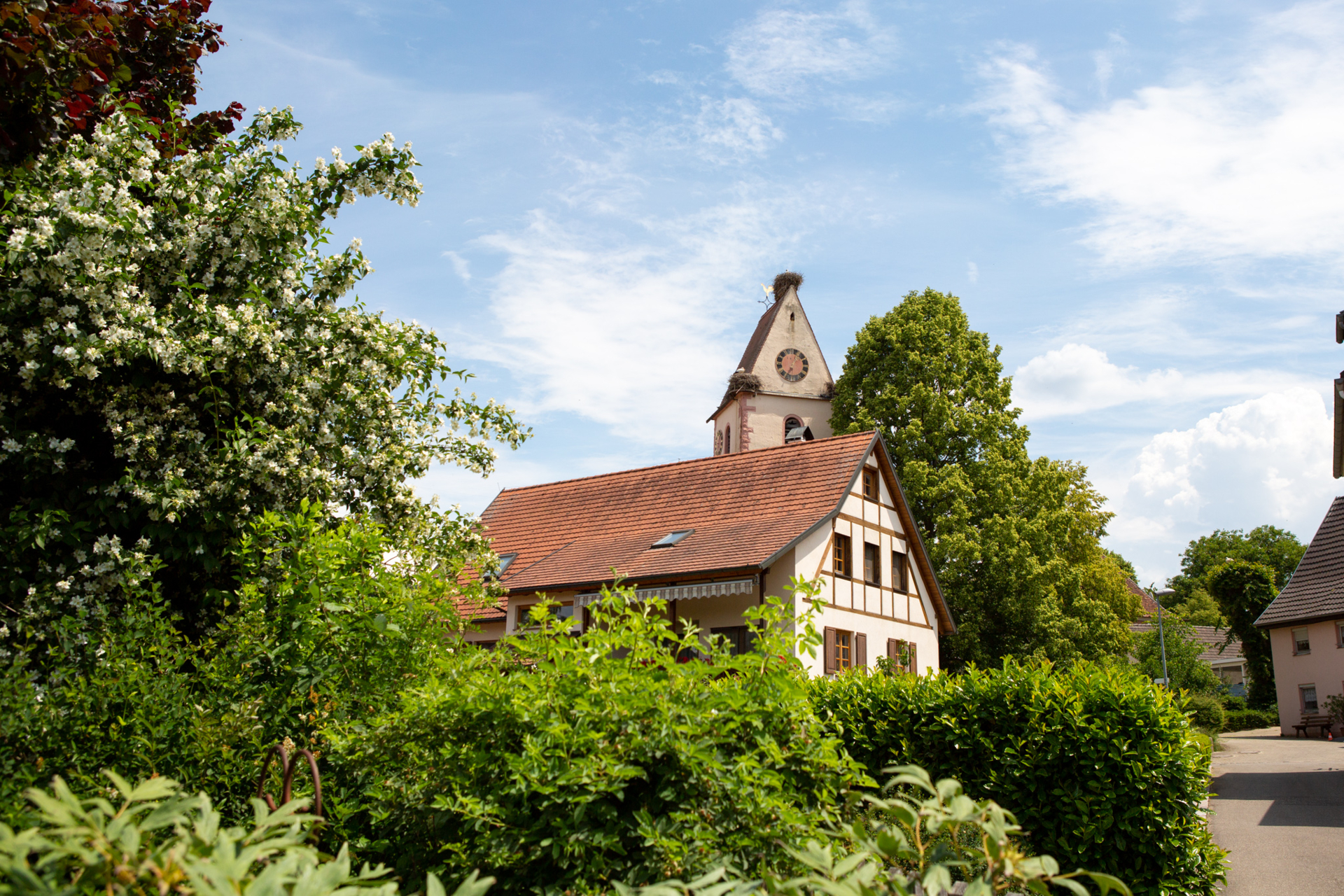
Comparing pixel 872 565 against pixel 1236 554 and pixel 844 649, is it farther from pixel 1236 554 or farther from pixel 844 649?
pixel 1236 554

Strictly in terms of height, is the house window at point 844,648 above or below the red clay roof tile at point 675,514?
below

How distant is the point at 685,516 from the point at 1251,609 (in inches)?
1221

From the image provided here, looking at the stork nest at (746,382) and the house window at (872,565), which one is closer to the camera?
the house window at (872,565)

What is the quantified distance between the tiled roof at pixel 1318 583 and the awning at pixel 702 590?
23.5 metres

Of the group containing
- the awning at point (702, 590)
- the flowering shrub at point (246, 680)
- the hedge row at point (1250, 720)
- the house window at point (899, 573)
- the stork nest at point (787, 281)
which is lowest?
the hedge row at point (1250, 720)

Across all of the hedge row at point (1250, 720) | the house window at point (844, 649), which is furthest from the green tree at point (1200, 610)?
the house window at point (844, 649)

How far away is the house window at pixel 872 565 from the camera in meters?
23.1

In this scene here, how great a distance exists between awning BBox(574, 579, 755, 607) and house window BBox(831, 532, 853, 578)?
10.9 ft

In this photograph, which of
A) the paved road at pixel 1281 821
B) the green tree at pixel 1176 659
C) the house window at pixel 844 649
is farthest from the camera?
the green tree at pixel 1176 659

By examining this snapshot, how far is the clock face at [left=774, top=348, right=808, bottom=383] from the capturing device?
47594mm

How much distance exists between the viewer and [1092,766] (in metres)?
8.15

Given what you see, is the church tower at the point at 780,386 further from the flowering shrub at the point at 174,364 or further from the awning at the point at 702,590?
the flowering shrub at the point at 174,364

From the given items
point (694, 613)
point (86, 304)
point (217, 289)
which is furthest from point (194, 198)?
point (694, 613)

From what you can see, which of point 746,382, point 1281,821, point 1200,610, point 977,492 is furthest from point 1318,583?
point 1200,610
